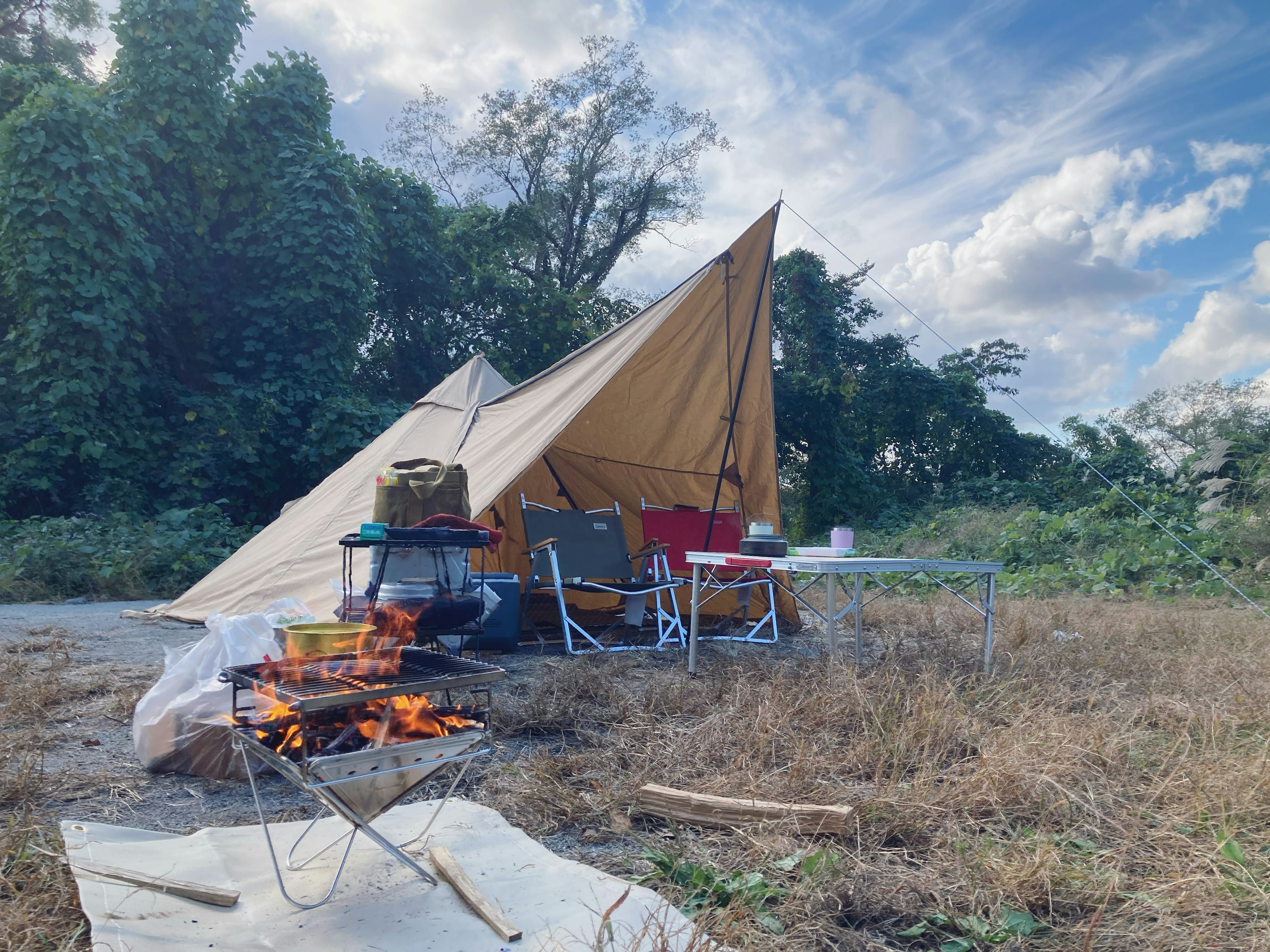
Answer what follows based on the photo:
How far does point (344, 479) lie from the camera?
5.21 meters

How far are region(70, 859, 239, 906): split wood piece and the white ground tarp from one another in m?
0.01

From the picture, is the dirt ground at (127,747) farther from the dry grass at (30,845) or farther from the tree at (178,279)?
the tree at (178,279)

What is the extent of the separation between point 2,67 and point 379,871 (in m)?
10.4

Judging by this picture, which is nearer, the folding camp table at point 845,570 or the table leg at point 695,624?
the folding camp table at point 845,570

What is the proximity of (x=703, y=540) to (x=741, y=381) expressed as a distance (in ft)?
3.21

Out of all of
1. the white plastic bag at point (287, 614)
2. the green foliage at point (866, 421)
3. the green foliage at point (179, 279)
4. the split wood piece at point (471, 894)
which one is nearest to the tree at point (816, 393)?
the green foliage at point (866, 421)

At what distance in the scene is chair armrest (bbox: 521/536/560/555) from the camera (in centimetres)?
417

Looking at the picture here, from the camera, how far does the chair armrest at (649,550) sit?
4.63 meters

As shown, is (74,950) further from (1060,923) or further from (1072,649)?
(1072,649)

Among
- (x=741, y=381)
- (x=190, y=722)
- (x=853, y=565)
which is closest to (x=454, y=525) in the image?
(x=190, y=722)

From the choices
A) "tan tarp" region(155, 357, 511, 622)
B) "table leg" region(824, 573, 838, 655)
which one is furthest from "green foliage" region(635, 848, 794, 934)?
"tan tarp" region(155, 357, 511, 622)

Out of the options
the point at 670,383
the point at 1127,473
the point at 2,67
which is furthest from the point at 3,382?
the point at 1127,473

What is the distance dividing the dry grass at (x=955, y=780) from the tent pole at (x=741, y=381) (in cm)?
163

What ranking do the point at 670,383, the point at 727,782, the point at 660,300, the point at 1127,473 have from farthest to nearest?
1. the point at 1127,473
2. the point at 670,383
3. the point at 660,300
4. the point at 727,782
